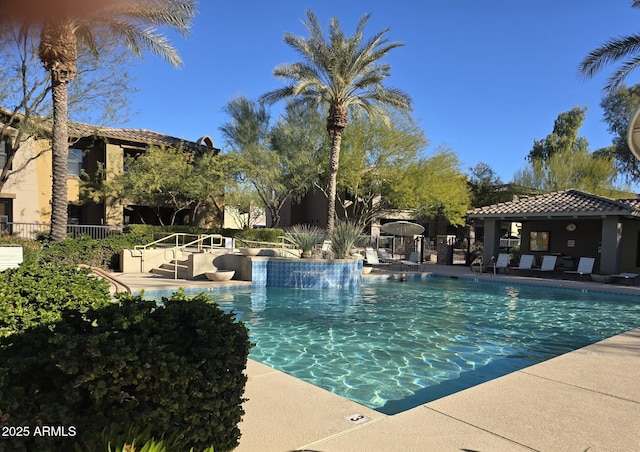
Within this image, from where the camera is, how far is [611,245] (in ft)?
61.6

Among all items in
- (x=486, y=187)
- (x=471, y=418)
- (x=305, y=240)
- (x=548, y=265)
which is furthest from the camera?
(x=486, y=187)

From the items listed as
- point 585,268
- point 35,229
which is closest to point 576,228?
point 585,268

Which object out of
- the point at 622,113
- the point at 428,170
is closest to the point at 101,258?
the point at 428,170

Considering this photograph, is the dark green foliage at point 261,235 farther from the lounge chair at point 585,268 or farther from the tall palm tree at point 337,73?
the lounge chair at point 585,268

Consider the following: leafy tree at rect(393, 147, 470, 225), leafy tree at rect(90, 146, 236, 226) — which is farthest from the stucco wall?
leafy tree at rect(90, 146, 236, 226)

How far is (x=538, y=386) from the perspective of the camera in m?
4.77

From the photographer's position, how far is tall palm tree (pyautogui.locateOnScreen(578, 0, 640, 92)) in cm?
1509

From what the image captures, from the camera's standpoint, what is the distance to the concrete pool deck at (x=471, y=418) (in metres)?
3.34

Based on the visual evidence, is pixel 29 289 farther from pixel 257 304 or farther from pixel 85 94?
pixel 85 94

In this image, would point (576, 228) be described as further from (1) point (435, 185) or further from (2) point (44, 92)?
(2) point (44, 92)

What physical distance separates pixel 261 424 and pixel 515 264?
23.2 meters

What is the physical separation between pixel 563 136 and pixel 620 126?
9.20 metres

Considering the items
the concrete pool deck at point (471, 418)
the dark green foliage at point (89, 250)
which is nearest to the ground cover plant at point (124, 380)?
the concrete pool deck at point (471, 418)

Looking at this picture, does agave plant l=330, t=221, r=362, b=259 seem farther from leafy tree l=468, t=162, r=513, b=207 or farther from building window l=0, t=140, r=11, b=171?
building window l=0, t=140, r=11, b=171
